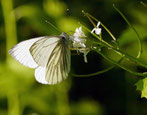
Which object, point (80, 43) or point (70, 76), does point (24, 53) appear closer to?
point (80, 43)

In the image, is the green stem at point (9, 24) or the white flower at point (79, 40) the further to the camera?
the green stem at point (9, 24)

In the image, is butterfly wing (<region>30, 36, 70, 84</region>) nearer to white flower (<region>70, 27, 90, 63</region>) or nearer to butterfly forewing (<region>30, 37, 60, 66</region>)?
butterfly forewing (<region>30, 37, 60, 66</region>)

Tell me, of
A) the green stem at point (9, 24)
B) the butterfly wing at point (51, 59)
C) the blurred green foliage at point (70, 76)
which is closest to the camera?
the butterfly wing at point (51, 59)

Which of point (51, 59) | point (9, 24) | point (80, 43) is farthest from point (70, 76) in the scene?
point (80, 43)

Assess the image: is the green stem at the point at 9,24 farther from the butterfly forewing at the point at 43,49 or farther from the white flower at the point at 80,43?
the white flower at the point at 80,43

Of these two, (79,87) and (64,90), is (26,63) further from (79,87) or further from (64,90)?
(79,87)

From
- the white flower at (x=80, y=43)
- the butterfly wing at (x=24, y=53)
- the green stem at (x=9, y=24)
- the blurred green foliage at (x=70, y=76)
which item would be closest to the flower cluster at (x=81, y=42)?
the white flower at (x=80, y=43)

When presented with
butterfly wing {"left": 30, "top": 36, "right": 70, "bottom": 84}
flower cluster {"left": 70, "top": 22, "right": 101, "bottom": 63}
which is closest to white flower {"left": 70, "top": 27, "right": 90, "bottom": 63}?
flower cluster {"left": 70, "top": 22, "right": 101, "bottom": 63}

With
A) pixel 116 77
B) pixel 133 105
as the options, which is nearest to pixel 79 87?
pixel 116 77
